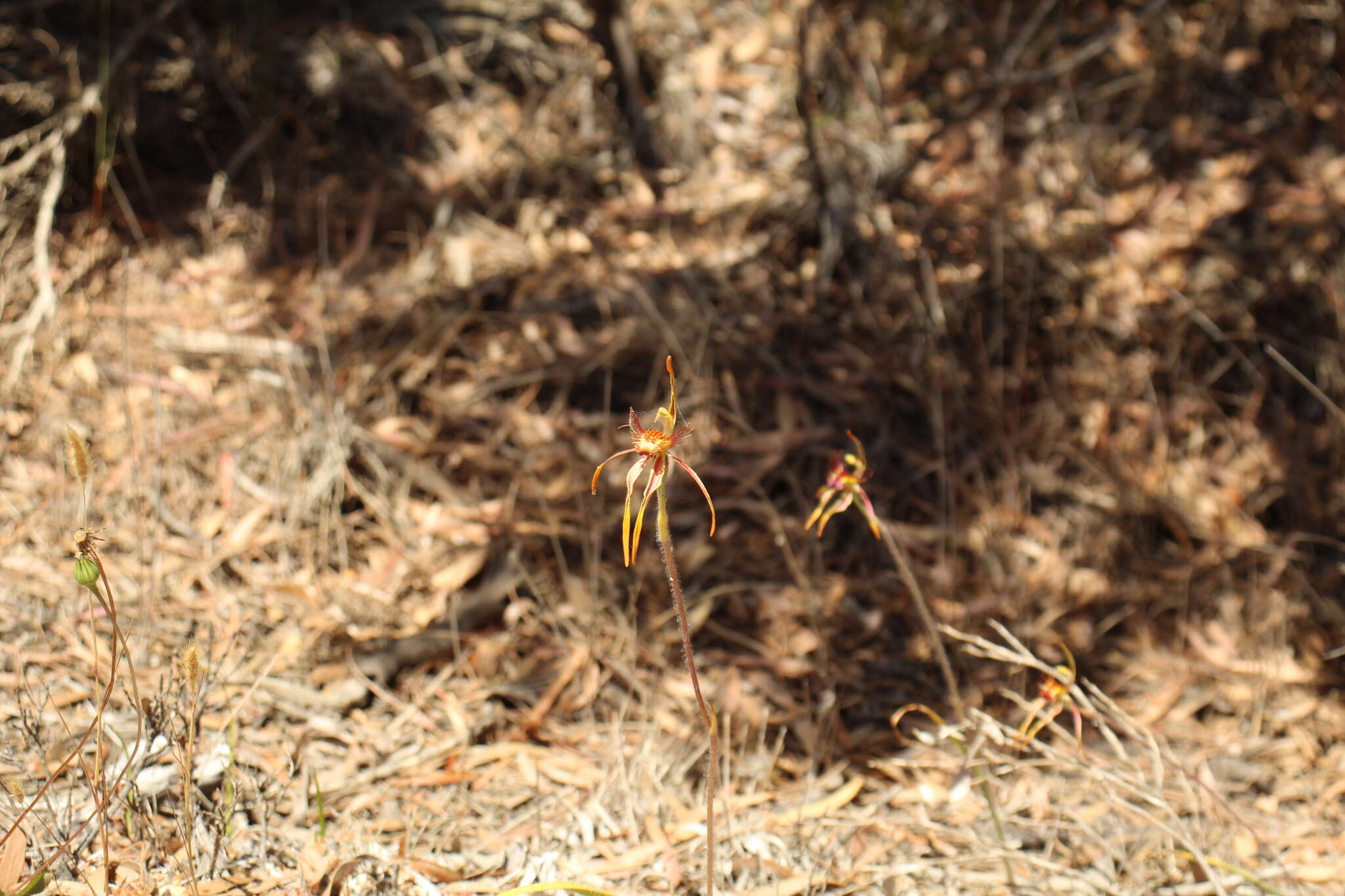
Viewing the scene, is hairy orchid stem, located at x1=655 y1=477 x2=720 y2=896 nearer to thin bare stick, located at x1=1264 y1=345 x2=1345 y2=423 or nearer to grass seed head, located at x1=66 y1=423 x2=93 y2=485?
grass seed head, located at x1=66 y1=423 x2=93 y2=485

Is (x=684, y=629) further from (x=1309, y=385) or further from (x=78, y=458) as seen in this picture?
(x=1309, y=385)

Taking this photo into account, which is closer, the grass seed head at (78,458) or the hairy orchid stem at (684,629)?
the hairy orchid stem at (684,629)

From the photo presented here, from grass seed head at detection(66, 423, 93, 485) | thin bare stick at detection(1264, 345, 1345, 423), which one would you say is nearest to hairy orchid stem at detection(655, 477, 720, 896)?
grass seed head at detection(66, 423, 93, 485)

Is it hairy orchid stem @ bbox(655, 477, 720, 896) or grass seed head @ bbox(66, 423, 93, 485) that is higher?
grass seed head @ bbox(66, 423, 93, 485)

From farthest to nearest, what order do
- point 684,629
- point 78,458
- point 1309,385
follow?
point 1309,385 < point 78,458 < point 684,629

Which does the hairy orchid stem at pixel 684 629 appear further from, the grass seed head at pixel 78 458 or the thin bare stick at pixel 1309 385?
the thin bare stick at pixel 1309 385

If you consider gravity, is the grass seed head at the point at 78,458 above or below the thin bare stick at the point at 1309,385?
above

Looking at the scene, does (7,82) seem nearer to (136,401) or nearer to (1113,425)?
(136,401)

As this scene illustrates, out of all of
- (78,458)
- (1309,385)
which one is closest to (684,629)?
(78,458)

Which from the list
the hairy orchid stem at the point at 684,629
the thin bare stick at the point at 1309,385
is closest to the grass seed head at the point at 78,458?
the hairy orchid stem at the point at 684,629

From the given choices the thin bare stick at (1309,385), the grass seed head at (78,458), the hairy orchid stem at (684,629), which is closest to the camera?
the hairy orchid stem at (684,629)

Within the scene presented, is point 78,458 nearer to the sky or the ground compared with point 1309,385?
nearer to the sky
